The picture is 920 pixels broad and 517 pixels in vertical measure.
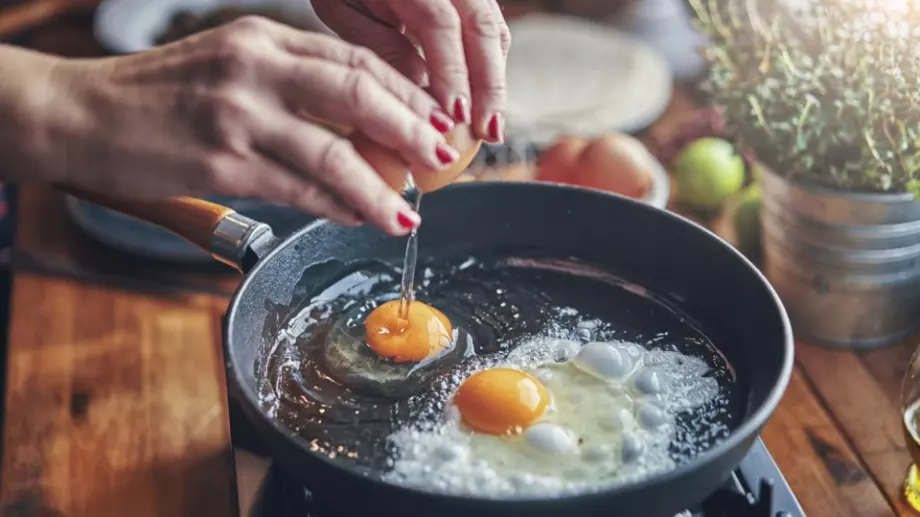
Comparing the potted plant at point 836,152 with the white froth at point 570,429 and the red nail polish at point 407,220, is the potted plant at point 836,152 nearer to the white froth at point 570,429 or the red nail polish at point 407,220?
the white froth at point 570,429

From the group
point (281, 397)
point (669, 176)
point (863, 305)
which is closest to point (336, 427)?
point (281, 397)

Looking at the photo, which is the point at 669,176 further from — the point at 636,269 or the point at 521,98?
the point at 636,269

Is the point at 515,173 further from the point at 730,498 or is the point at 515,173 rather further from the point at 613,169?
the point at 730,498

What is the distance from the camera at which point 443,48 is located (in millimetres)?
959

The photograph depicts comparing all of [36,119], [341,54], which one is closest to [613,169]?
[341,54]

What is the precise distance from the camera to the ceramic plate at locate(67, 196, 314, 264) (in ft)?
5.07

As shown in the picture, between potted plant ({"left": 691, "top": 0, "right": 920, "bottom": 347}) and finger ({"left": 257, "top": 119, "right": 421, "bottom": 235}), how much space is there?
79 cm

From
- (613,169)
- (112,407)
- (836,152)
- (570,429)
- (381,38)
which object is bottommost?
(112,407)

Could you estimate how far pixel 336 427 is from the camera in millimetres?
1002

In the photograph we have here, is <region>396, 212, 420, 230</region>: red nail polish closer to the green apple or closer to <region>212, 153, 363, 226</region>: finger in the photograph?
<region>212, 153, 363, 226</region>: finger

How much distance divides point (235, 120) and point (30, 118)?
19cm

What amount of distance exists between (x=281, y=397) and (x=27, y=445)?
1.51 ft

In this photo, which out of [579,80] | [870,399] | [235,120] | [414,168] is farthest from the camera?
[579,80]

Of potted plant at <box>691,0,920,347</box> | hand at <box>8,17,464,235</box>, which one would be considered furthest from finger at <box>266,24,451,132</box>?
potted plant at <box>691,0,920,347</box>
